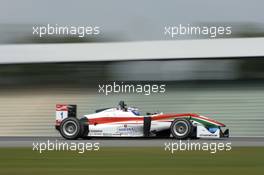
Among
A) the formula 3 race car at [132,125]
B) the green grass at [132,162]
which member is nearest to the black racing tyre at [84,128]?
the formula 3 race car at [132,125]

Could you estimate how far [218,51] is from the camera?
75.3 ft

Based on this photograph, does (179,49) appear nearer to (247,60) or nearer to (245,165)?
(247,60)

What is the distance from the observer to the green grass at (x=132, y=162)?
1113 centimetres

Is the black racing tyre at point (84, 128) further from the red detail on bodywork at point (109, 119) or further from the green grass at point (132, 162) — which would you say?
the green grass at point (132, 162)

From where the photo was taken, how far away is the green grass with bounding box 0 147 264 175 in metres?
11.1

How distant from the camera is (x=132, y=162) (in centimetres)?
1249

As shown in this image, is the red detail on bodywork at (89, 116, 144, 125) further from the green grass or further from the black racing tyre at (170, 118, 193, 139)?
the green grass

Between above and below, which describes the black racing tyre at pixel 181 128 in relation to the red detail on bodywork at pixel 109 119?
below

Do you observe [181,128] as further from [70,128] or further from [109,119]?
[70,128]

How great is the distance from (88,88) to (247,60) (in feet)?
16.3

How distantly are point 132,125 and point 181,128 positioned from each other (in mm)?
1374

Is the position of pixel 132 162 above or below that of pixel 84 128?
below

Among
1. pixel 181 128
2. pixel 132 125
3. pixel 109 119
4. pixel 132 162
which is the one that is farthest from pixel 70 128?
pixel 132 162

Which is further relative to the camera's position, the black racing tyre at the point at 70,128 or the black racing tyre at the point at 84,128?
the black racing tyre at the point at 84,128
